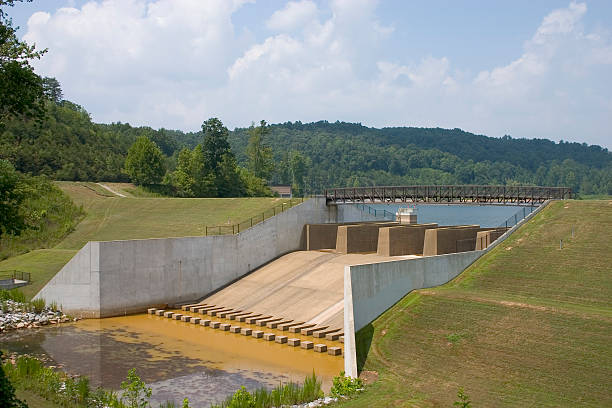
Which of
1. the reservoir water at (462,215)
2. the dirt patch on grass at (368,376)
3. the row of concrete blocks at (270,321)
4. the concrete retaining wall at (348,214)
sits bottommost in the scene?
the row of concrete blocks at (270,321)

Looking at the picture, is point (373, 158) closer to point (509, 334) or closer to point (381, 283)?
point (381, 283)

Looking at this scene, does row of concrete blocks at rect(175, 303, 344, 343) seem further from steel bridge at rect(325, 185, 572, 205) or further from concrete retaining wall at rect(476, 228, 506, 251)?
steel bridge at rect(325, 185, 572, 205)

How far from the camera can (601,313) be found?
22.0 m

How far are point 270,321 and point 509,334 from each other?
45.8 ft

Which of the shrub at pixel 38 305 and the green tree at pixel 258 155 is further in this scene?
the green tree at pixel 258 155

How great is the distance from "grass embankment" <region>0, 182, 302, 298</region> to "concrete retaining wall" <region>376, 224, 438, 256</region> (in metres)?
11.0

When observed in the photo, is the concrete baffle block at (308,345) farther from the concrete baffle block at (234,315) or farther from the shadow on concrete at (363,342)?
the concrete baffle block at (234,315)

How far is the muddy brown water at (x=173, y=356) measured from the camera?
74.9 feet

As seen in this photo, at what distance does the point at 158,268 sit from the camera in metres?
37.2

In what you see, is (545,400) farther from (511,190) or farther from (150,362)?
(511,190)

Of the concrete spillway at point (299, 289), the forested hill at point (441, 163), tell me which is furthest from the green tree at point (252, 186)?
the forested hill at point (441, 163)

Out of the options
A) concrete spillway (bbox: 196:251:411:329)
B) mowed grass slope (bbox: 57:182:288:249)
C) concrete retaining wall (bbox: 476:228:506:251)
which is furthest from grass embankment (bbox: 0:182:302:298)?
concrete retaining wall (bbox: 476:228:506:251)

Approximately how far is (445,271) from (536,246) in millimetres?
5275

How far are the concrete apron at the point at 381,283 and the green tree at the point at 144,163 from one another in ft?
150
